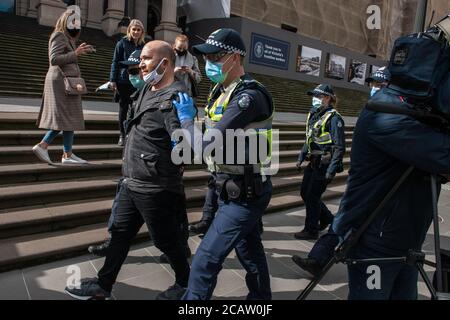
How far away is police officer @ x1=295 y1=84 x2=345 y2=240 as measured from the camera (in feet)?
14.7

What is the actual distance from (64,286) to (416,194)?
→ 274 centimetres

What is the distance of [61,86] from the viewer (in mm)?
4773

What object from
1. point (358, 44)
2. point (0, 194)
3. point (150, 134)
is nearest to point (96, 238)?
point (0, 194)

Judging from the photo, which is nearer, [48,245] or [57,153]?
[48,245]

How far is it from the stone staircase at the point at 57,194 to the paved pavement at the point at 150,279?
20cm

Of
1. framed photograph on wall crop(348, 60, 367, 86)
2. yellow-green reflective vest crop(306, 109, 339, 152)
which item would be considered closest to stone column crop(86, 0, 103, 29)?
framed photograph on wall crop(348, 60, 367, 86)

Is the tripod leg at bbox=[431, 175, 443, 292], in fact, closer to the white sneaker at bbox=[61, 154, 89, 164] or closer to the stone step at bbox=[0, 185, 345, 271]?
the stone step at bbox=[0, 185, 345, 271]

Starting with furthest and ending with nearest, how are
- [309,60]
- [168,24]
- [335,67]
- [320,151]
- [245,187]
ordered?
[335,67], [309,60], [168,24], [320,151], [245,187]

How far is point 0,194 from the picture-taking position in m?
4.02

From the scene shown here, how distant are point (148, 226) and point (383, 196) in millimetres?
1574

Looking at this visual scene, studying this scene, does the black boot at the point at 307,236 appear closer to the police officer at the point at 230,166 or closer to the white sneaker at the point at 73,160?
the police officer at the point at 230,166

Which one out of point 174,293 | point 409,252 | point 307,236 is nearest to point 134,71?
point 174,293

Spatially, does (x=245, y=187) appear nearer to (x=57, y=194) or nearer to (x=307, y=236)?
(x=307, y=236)

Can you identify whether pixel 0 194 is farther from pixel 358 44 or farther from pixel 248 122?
pixel 358 44
